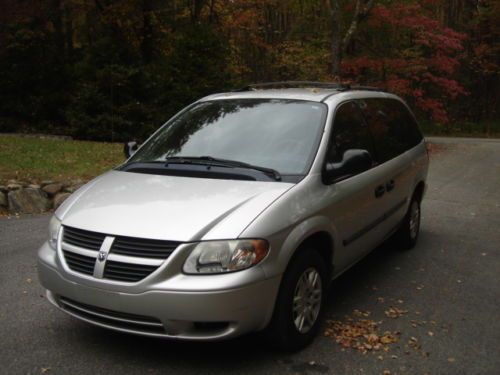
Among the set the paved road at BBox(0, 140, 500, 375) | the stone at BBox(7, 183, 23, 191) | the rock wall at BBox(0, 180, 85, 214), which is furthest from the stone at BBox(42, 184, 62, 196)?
the paved road at BBox(0, 140, 500, 375)

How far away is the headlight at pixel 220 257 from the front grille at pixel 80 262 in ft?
2.06

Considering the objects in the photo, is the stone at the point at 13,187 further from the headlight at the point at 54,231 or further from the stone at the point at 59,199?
the headlight at the point at 54,231

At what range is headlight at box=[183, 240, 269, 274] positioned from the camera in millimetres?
3311

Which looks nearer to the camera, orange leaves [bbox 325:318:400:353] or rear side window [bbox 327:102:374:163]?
orange leaves [bbox 325:318:400:353]

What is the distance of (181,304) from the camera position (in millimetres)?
3254

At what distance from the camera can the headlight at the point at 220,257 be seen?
10.9 ft

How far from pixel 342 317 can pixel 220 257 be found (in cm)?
166

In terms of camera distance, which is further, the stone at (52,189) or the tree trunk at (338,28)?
the tree trunk at (338,28)

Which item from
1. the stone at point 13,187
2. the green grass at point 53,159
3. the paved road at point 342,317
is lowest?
the green grass at point 53,159

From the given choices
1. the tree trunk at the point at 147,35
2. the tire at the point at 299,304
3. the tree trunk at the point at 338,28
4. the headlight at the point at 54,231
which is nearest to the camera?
the tire at the point at 299,304

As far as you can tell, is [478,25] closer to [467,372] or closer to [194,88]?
[194,88]

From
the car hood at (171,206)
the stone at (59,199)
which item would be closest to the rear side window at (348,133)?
the car hood at (171,206)

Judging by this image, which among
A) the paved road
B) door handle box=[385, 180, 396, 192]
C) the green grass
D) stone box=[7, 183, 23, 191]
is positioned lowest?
the green grass

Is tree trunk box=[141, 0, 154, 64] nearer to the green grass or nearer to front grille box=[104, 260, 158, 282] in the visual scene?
the green grass
